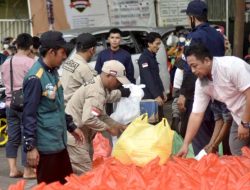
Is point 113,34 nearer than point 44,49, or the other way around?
point 44,49

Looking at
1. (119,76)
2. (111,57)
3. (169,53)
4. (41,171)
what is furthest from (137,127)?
(169,53)

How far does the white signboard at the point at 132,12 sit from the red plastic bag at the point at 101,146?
9.18 metres

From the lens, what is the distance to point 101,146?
255 inches

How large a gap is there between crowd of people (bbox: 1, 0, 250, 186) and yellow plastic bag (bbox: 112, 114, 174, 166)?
0.16m

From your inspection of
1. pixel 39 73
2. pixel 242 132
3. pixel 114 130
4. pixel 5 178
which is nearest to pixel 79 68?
pixel 114 130

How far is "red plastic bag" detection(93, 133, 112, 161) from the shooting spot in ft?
20.9

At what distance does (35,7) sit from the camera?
45.7 ft

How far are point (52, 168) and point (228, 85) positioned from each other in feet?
4.88

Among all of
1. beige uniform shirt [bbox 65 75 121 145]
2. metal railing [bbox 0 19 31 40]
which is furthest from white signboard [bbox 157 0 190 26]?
beige uniform shirt [bbox 65 75 121 145]

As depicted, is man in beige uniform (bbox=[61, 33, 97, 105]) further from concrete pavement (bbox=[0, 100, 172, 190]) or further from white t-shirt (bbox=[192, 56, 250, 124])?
white t-shirt (bbox=[192, 56, 250, 124])

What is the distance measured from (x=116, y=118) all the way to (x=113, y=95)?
2.13ft

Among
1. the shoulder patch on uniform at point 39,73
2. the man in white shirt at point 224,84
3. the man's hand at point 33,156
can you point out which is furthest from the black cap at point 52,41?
the man in white shirt at point 224,84

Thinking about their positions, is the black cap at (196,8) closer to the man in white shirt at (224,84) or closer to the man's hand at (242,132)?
the man in white shirt at (224,84)

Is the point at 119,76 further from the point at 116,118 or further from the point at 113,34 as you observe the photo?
the point at 113,34
